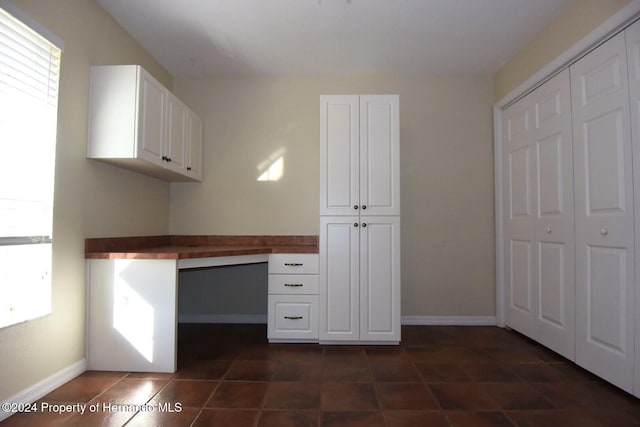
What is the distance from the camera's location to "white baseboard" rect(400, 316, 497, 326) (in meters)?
3.33

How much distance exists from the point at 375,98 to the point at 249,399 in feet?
7.55

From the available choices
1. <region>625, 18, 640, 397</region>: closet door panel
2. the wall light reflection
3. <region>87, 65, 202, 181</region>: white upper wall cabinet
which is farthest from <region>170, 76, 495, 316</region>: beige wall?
<region>625, 18, 640, 397</region>: closet door panel

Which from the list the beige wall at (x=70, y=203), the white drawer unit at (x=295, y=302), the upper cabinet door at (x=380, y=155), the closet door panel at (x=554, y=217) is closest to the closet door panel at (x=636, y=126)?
the closet door panel at (x=554, y=217)

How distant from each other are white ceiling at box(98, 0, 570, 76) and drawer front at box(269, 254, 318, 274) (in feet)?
5.84

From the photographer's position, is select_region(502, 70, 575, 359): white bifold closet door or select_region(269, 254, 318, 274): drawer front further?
select_region(269, 254, 318, 274): drawer front

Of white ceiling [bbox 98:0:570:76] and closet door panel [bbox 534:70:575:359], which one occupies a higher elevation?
white ceiling [bbox 98:0:570:76]

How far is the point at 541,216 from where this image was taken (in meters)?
2.69

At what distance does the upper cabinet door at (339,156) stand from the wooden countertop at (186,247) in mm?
454

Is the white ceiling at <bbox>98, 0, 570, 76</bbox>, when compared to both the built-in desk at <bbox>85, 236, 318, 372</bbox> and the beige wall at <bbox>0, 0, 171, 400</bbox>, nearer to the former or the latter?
the beige wall at <bbox>0, 0, 171, 400</bbox>

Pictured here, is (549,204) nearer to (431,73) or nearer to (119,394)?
(431,73)

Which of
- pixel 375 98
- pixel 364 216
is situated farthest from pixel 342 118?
pixel 364 216

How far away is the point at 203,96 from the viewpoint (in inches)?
136

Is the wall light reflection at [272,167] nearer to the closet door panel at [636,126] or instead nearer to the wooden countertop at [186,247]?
the wooden countertop at [186,247]

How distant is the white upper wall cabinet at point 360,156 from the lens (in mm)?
2732
